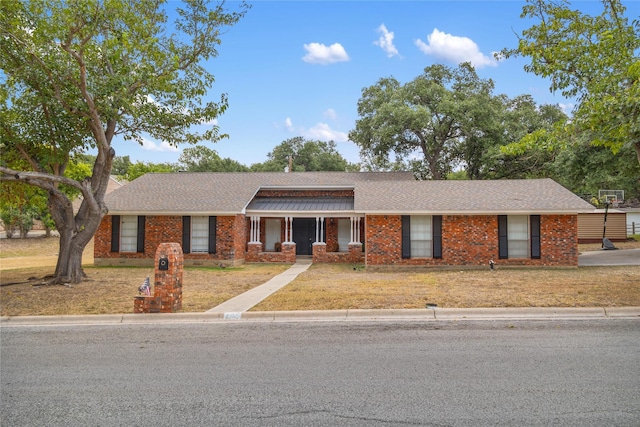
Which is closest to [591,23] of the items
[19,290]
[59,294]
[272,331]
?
[272,331]

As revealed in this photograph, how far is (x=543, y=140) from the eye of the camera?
14.8m

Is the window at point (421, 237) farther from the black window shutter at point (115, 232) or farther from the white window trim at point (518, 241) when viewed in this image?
the black window shutter at point (115, 232)

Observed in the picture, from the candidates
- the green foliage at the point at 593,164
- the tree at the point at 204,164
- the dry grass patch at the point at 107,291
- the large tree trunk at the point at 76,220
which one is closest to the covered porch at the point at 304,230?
the dry grass patch at the point at 107,291

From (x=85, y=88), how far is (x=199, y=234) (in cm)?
1015

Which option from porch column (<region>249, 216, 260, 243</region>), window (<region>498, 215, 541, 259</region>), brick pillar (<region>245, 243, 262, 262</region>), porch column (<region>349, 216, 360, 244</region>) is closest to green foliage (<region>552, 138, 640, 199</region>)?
window (<region>498, 215, 541, 259</region>)

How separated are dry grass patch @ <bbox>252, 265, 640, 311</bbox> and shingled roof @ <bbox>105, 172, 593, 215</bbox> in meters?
2.82

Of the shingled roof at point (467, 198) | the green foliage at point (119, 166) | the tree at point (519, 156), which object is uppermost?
the green foliage at point (119, 166)

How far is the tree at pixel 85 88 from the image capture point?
1240 centimetres

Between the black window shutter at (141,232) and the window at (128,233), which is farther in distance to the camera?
the window at (128,233)

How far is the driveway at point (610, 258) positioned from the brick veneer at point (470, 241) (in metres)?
1.47

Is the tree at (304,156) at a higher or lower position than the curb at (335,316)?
higher

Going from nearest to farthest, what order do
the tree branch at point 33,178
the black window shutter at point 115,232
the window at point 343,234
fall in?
1. the tree branch at point 33,178
2. the black window shutter at point 115,232
3. the window at point 343,234

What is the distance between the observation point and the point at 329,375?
5.85 m

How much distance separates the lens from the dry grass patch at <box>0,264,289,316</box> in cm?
1054
